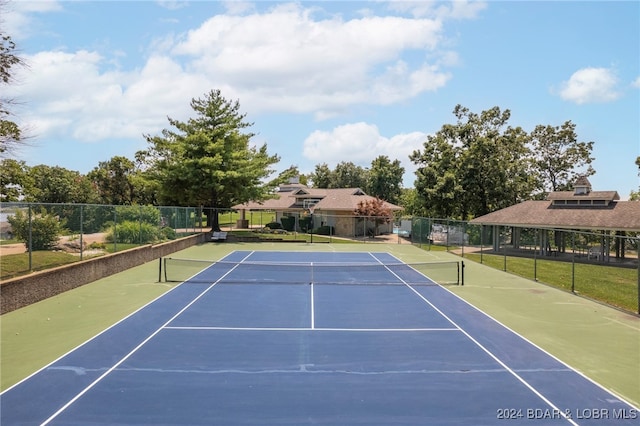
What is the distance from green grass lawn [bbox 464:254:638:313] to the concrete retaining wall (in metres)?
18.1

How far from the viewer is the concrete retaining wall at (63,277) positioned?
13469mm

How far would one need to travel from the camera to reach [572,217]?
3409 centimetres

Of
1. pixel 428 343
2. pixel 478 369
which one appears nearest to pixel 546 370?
pixel 478 369

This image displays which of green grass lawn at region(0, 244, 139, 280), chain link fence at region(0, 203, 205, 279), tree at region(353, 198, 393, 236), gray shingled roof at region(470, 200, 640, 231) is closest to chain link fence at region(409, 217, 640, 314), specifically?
gray shingled roof at region(470, 200, 640, 231)

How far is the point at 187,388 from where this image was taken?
26.4 feet

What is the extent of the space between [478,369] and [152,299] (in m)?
10.5

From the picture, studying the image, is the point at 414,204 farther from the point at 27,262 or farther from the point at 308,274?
the point at 27,262

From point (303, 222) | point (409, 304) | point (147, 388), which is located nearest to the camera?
point (147, 388)

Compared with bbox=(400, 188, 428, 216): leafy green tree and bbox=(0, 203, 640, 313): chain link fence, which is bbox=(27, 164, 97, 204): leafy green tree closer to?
bbox=(0, 203, 640, 313): chain link fence

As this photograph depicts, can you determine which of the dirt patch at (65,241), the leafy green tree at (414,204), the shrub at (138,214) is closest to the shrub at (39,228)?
the dirt patch at (65,241)

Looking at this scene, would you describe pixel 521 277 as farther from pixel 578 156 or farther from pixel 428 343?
pixel 578 156

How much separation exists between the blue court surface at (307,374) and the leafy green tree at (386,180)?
62132 mm

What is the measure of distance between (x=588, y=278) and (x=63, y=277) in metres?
23.7

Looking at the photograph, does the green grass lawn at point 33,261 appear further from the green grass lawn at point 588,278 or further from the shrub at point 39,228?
the green grass lawn at point 588,278
